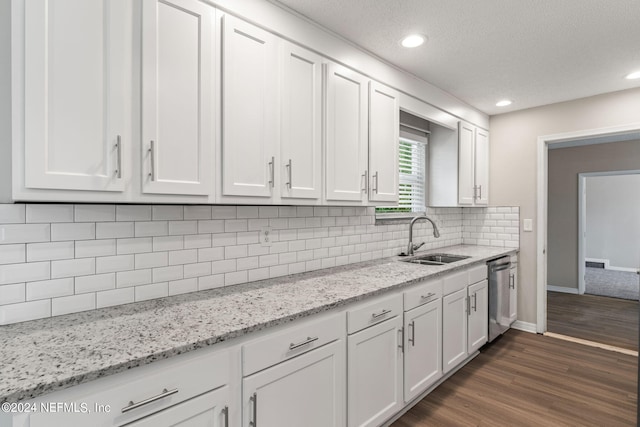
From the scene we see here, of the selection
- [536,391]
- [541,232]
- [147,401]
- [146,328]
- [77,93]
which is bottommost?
[536,391]

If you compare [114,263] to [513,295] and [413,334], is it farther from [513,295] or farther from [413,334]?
[513,295]

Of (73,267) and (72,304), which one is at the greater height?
(73,267)

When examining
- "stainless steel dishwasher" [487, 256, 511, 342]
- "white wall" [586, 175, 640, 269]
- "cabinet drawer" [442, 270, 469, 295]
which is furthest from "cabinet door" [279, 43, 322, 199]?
"white wall" [586, 175, 640, 269]

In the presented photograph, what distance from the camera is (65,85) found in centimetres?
120

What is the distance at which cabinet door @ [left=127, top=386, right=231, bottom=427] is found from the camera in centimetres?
109

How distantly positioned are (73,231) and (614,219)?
9.65 metres

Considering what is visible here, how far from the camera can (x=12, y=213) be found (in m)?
1.32

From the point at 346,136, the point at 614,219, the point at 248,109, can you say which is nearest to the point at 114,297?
the point at 248,109

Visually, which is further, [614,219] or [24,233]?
[614,219]

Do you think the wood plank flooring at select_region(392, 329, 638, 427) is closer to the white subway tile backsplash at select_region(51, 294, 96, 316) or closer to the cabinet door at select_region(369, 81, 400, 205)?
the cabinet door at select_region(369, 81, 400, 205)

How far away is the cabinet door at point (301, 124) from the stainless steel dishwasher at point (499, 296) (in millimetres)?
2246

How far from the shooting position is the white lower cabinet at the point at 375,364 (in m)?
1.80

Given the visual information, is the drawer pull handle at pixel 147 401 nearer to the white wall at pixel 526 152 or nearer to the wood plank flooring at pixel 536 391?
the wood plank flooring at pixel 536 391

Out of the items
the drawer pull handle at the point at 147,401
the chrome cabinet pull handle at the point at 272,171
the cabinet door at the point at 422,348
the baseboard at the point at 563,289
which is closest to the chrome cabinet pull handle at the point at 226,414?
the drawer pull handle at the point at 147,401
